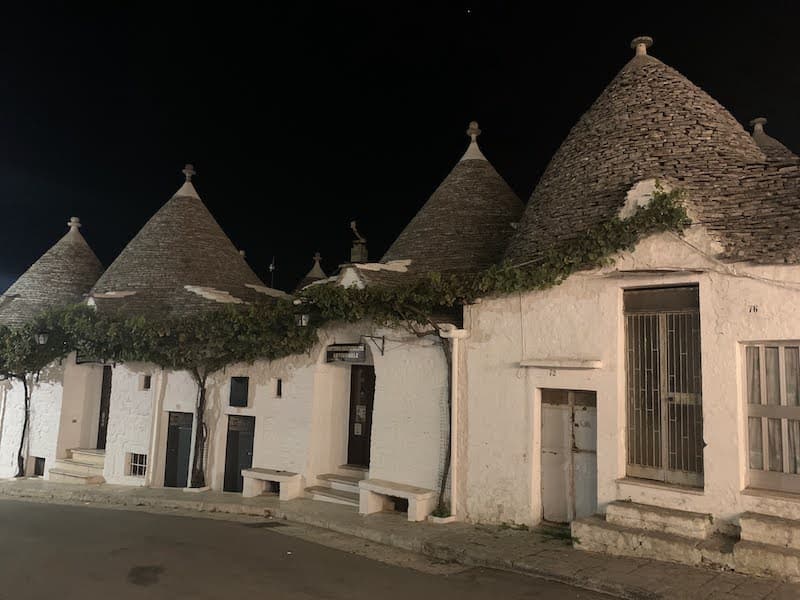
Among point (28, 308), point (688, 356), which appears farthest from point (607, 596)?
point (28, 308)

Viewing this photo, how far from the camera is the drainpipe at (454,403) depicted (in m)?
9.67

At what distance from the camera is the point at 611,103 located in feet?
34.0

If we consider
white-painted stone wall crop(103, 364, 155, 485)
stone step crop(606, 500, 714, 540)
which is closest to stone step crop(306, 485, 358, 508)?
white-painted stone wall crop(103, 364, 155, 485)

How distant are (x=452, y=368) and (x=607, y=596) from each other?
170 inches

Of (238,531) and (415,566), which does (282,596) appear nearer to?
(415,566)

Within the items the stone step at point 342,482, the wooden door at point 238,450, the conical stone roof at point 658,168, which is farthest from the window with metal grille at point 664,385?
the wooden door at point 238,450

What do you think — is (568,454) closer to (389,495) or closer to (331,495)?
(389,495)

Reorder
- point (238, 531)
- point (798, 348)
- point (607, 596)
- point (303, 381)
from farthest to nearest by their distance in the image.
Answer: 1. point (303, 381)
2. point (238, 531)
3. point (798, 348)
4. point (607, 596)

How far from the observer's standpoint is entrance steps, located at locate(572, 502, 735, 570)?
687 cm

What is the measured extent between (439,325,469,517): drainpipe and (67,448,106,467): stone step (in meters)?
10.3

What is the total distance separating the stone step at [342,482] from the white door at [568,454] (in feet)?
14.0

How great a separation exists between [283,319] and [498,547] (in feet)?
21.8

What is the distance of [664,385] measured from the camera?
26.8ft

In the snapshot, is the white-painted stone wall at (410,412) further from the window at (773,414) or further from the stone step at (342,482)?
the window at (773,414)
